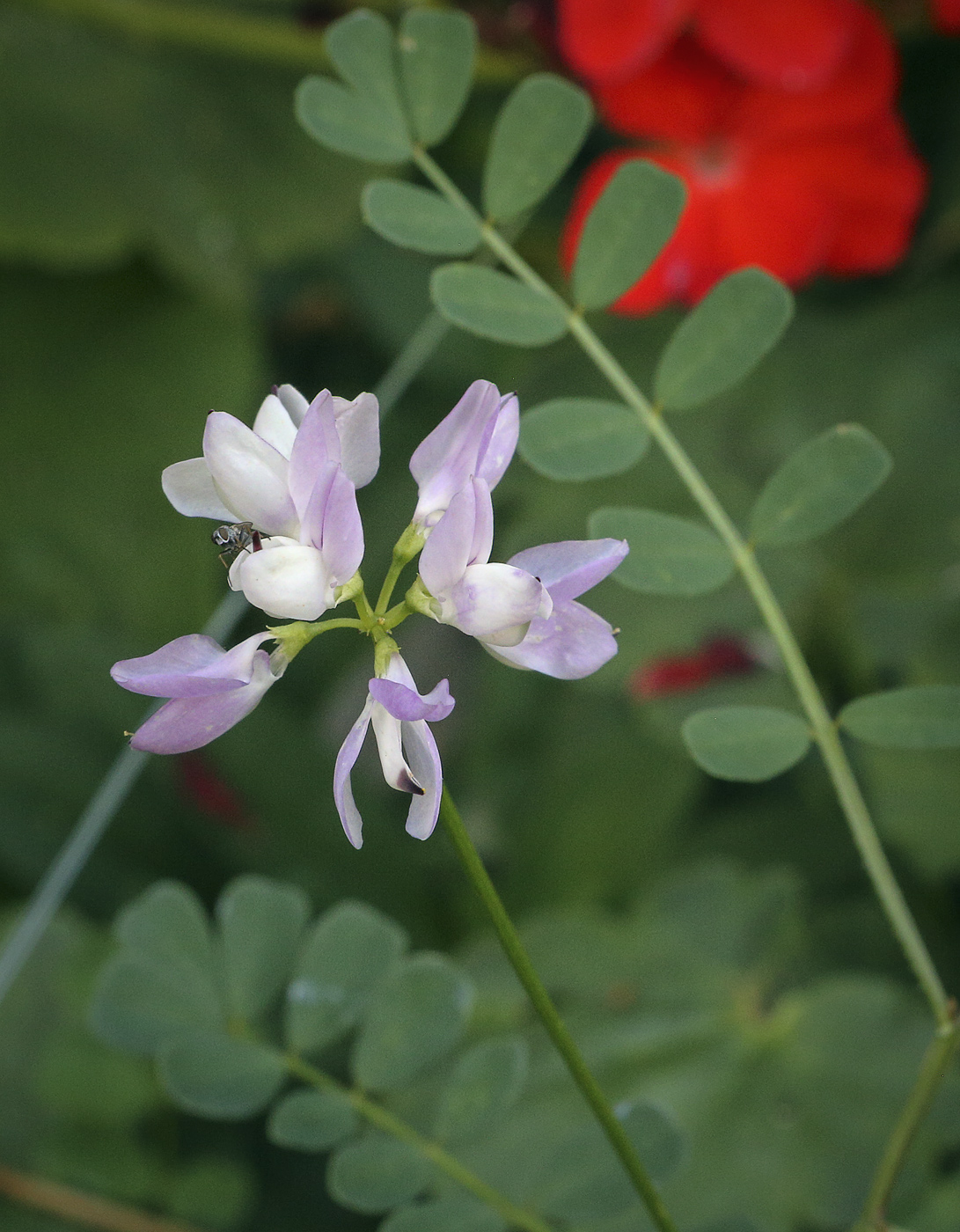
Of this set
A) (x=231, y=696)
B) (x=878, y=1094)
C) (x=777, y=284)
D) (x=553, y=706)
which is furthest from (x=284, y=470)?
(x=553, y=706)

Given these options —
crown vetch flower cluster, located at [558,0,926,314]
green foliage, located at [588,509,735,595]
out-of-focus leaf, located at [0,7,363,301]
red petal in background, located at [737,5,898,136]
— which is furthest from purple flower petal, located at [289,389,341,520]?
out-of-focus leaf, located at [0,7,363,301]

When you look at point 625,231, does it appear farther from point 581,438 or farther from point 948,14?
point 948,14

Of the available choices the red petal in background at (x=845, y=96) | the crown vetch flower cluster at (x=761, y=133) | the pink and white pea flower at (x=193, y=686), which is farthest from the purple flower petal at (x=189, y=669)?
the red petal in background at (x=845, y=96)

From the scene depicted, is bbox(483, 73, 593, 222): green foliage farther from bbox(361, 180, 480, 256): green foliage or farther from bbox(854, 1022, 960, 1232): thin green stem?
bbox(854, 1022, 960, 1232): thin green stem

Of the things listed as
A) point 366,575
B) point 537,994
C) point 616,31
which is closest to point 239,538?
point 537,994

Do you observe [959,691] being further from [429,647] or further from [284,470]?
[429,647]

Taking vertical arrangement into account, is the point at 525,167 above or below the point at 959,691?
above
